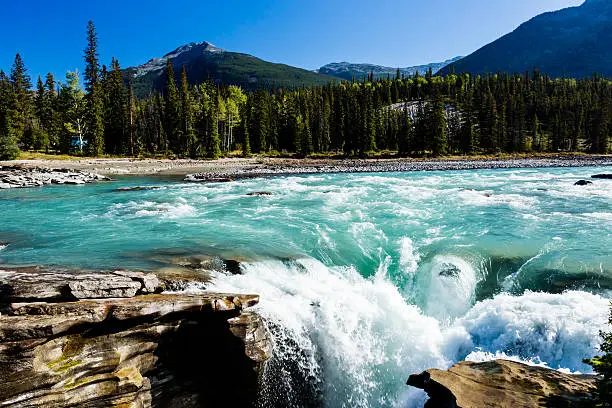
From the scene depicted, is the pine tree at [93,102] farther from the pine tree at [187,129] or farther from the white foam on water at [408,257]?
the white foam on water at [408,257]

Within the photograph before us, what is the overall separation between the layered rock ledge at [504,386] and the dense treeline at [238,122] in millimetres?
61996

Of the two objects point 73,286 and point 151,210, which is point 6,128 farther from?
point 73,286

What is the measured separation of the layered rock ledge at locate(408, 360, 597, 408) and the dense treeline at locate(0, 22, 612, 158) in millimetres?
61996

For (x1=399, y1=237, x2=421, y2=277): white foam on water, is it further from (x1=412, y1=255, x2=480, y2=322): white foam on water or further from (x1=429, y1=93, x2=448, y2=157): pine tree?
→ (x1=429, y1=93, x2=448, y2=157): pine tree

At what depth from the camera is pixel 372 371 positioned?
9.19 meters

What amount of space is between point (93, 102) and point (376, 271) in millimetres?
72237

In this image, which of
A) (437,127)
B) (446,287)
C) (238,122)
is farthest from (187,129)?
(446,287)

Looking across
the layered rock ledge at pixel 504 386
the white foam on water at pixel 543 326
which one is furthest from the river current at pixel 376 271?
the layered rock ledge at pixel 504 386

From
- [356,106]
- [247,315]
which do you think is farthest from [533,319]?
[356,106]

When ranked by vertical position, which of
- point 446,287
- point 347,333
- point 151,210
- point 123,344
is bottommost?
point 347,333

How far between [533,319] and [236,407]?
7.46 m

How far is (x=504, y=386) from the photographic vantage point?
653 centimetres

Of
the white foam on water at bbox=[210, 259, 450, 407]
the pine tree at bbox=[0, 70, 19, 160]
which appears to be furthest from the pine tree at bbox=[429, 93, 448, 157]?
the white foam on water at bbox=[210, 259, 450, 407]

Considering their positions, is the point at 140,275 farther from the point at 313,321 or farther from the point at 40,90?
the point at 40,90
